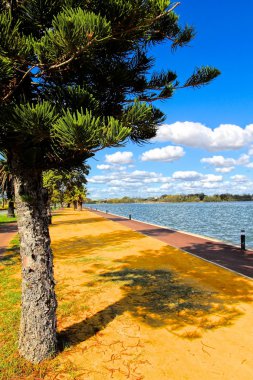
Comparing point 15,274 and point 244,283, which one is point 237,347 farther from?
point 15,274

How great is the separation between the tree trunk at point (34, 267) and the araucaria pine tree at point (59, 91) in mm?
15

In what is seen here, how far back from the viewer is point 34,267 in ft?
14.7

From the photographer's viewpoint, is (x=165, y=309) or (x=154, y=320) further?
(x=165, y=309)

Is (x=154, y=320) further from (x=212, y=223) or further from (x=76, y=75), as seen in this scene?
(x=212, y=223)

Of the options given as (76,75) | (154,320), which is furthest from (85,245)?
(76,75)

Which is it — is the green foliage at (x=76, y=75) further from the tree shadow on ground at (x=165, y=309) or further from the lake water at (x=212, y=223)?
the lake water at (x=212, y=223)

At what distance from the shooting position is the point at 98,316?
249 inches

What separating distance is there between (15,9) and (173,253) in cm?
1119

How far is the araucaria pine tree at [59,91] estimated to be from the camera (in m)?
3.00

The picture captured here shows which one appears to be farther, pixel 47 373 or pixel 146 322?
pixel 146 322

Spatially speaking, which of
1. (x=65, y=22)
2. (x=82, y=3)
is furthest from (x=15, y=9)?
(x=65, y=22)

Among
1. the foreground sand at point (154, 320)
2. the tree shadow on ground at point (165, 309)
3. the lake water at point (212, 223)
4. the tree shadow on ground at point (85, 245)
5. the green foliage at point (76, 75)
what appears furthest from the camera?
the lake water at point (212, 223)

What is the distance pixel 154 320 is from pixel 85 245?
9690 mm

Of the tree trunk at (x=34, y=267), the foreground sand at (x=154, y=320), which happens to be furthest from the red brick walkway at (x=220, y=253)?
the tree trunk at (x=34, y=267)
